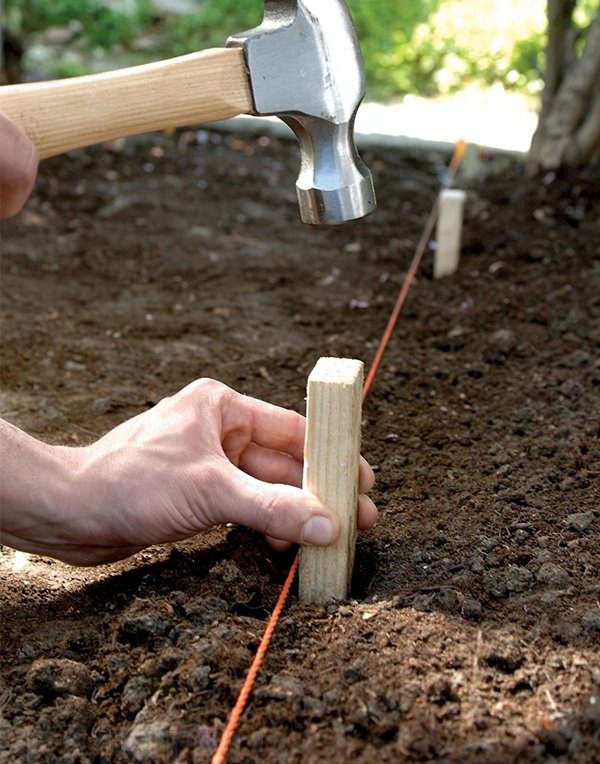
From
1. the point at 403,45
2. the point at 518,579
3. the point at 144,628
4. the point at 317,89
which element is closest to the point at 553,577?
the point at 518,579

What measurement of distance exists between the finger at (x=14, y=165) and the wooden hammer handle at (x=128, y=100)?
161mm

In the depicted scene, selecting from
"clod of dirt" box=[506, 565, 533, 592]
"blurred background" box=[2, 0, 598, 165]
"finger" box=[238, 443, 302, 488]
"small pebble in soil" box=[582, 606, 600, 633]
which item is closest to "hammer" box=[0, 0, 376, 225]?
"finger" box=[238, 443, 302, 488]

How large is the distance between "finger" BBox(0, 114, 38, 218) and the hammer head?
1.86 feet

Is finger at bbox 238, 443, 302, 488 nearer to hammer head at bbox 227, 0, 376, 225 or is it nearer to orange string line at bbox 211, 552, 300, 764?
orange string line at bbox 211, 552, 300, 764

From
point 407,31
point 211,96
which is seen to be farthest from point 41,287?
point 407,31

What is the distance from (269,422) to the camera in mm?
2326

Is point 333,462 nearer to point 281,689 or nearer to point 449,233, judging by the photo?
point 281,689

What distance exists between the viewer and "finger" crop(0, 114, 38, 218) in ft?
6.24

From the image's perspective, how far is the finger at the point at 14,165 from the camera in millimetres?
1901

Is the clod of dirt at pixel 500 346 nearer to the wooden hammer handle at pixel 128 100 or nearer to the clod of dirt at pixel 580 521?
the clod of dirt at pixel 580 521

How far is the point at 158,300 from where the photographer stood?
4.16 metres

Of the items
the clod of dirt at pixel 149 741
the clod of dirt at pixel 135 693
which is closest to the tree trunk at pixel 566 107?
the clod of dirt at pixel 135 693

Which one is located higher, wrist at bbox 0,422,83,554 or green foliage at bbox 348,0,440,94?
wrist at bbox 0,422,83,554

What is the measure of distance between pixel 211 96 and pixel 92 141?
29 cm
